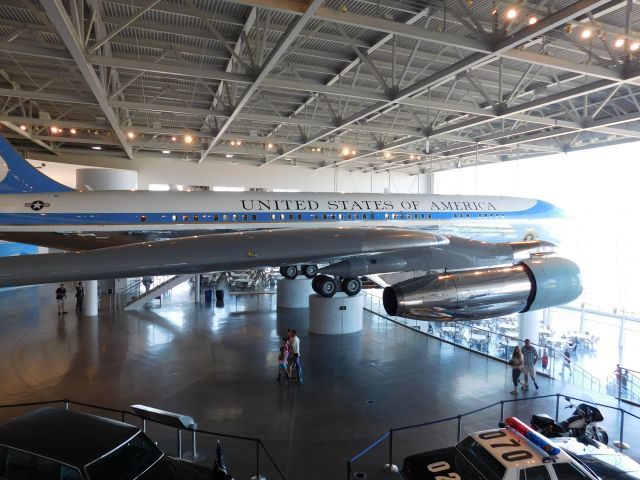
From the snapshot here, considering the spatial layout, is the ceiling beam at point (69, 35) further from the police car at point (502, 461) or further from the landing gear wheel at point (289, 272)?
the landing gear wheel at point (289, 272)

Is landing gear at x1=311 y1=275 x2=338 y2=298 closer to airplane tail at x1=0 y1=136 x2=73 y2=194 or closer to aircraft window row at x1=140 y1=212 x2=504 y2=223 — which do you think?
aircraft window row at x1=140 y1=212 x2=504 y2=223

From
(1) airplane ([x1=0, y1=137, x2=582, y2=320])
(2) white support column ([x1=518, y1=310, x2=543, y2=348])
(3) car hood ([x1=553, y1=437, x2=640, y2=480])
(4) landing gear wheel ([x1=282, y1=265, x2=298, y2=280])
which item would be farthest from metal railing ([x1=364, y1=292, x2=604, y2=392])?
(3) car hood ([x1=553, y1=437, x2=640, y2=480])

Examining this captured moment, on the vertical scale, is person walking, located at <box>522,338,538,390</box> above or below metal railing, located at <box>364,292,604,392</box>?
above

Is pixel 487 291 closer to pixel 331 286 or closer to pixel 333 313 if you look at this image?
pixel 331 286

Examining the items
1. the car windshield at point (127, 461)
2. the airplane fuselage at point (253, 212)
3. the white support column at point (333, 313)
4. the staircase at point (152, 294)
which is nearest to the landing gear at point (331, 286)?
the white support column at point (333, 313)

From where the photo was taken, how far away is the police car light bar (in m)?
4.62

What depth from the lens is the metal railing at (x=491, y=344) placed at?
43.3ft

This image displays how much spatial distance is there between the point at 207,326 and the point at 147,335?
7.37 feet

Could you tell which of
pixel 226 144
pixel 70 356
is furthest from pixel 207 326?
pixel 226 144

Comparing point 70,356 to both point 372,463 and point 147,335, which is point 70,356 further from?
point 372,463

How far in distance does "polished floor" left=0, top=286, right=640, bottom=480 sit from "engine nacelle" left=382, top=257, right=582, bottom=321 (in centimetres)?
267

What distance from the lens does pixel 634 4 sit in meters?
10.4

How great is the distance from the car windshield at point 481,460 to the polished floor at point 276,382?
5.99ft

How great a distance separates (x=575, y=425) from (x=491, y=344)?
1083 cm
